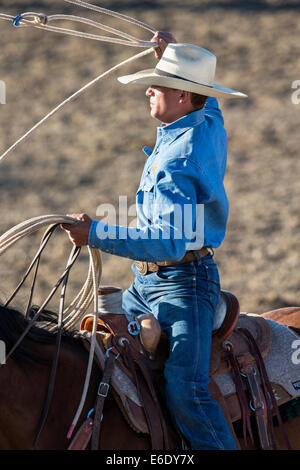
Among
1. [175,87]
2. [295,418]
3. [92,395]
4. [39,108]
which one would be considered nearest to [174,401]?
[92,395]

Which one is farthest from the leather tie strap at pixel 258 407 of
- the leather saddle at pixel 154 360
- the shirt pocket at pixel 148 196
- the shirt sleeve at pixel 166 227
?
the shirt pocket at pixel 148 196

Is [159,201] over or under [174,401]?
over

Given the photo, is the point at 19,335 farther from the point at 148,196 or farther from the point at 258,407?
the point at 258,407

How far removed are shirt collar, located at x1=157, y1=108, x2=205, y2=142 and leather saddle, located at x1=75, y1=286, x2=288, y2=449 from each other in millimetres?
846

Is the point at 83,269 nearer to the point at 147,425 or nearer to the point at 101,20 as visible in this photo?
the point at 147,425

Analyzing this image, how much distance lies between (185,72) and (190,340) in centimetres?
134

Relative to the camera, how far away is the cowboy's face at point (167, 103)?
3363 millimetres

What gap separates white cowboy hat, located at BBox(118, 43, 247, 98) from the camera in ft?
10.8

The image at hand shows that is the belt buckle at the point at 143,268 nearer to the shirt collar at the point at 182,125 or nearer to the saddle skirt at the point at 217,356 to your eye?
the saddle skirt at the point at 217,356

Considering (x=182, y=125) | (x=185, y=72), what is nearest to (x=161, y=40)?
(x=185, y=72)

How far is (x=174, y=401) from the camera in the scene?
322 centimetres

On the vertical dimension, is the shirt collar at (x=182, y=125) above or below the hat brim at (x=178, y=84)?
below

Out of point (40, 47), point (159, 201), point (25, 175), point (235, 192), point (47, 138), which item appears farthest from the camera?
point (40, 47)
